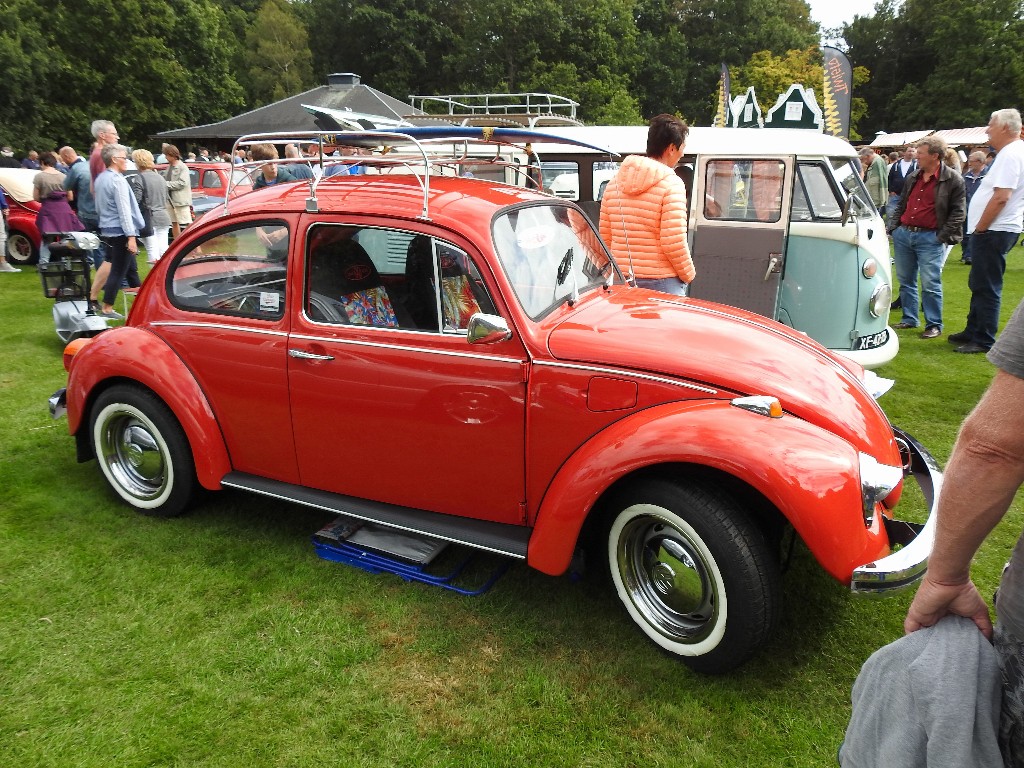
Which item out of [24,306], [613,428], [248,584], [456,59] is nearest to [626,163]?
[613,428]

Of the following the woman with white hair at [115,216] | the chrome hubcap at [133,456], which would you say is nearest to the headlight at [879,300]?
the chrome hubcap at [133,456]

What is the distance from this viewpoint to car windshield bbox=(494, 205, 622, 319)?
3.22 meters

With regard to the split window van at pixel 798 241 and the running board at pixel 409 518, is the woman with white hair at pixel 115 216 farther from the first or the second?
the running board at pixel 409 518

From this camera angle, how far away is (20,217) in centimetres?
1223

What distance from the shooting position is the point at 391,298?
340cm

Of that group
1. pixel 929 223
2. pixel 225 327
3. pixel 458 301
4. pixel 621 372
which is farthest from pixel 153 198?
pixel 929 223

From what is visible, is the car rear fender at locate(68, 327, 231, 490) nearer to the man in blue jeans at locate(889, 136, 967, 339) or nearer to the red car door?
the red car door

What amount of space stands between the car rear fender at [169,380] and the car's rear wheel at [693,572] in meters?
2.17

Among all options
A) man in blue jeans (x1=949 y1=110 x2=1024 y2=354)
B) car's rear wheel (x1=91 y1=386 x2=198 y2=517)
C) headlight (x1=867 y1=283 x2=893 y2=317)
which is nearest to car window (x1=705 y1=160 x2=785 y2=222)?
headlight (x1=867 y1=283 x2=893 y2=317)

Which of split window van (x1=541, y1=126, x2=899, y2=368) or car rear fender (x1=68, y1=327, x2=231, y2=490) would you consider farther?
split window van (x1=541, y1=126, x2=899, y2=368)

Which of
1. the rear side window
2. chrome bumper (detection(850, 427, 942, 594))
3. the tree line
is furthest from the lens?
the tree line

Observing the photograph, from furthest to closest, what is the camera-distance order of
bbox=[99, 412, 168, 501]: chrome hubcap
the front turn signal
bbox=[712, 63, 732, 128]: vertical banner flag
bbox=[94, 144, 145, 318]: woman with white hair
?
bbox=[712, 63, 732, 128]: vertical banner flag < bbox=[94, 144, 145, 318]: woman with white hair < bbox=[99, 412, 168, 501]: chrome hubcap < the front turn signal

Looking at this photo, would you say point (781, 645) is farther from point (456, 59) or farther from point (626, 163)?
point (456, 59)

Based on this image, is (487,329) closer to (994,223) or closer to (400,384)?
(400,384)
